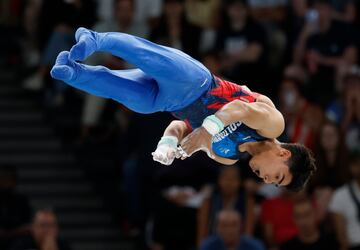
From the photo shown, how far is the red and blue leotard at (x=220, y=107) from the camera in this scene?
8.24 m

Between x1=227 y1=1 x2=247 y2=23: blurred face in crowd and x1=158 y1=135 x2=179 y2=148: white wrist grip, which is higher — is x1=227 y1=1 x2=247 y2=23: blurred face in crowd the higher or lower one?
the lower one

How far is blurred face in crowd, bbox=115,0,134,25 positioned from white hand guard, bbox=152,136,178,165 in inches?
195

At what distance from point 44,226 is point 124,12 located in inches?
118

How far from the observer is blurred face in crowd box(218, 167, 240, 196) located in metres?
11.4

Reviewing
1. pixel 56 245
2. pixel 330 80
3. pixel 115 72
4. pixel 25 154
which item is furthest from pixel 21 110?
pixel 115 72

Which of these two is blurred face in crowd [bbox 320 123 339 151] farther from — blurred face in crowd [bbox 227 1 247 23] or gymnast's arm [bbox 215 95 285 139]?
gymnast's arm [bbox 215 95 285 139]

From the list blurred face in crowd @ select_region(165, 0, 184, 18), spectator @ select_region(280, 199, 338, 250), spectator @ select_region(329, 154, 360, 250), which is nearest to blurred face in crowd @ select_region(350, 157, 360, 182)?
spectator @ select_region(329, 154, 360, 250)

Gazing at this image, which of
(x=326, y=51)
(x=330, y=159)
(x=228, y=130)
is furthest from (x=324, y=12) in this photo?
(x=228, y=130)

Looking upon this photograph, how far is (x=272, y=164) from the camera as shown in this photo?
8250 mm

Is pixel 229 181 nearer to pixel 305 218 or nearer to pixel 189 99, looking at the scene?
pixel 305 218

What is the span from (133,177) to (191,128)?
382 centimetres

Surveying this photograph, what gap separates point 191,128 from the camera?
8562mm

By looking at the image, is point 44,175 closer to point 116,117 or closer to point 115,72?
point 116,117

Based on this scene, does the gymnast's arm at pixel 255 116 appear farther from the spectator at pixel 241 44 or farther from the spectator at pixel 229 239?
the spectator at pixel 241 44
